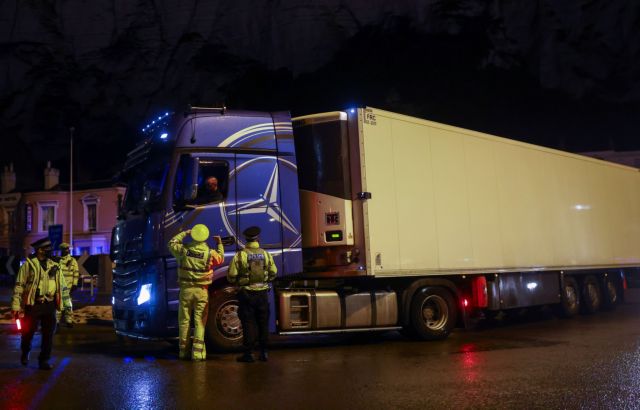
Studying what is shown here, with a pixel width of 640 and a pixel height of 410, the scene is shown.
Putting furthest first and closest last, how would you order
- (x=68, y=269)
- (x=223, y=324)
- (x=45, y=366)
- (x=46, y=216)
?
(x=46, y=216) → (x=68, y=269) → (x=223, y=324) → (x=45, y=366)

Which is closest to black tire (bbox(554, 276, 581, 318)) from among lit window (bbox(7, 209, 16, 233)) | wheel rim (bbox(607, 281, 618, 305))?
wheel rim (bbox(607, 281, 618, 305))

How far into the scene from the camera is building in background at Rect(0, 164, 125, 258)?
45438mm

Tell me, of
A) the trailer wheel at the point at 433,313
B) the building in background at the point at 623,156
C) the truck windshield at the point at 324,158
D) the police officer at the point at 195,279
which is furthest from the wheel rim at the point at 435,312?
the building in background at the point at 623,156

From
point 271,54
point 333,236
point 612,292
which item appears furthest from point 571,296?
point 271,54

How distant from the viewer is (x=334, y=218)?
8.88m

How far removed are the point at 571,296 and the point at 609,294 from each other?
2.13m

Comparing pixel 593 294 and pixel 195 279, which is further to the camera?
pixel 593 294

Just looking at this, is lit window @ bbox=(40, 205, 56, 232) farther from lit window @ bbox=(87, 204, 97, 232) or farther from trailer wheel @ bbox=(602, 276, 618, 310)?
trailer wheel @ bbox=(602, 276, 618, 310)

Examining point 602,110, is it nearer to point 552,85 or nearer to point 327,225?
point 552,85

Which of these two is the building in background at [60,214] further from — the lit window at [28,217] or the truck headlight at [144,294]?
the truck headlight at [144,294]

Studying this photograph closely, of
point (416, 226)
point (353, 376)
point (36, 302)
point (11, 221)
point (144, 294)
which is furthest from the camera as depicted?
point (11, 221)

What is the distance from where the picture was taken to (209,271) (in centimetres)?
762

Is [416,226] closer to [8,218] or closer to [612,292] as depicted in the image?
[612,292]

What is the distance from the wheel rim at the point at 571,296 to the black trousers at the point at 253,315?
8.06 meters
